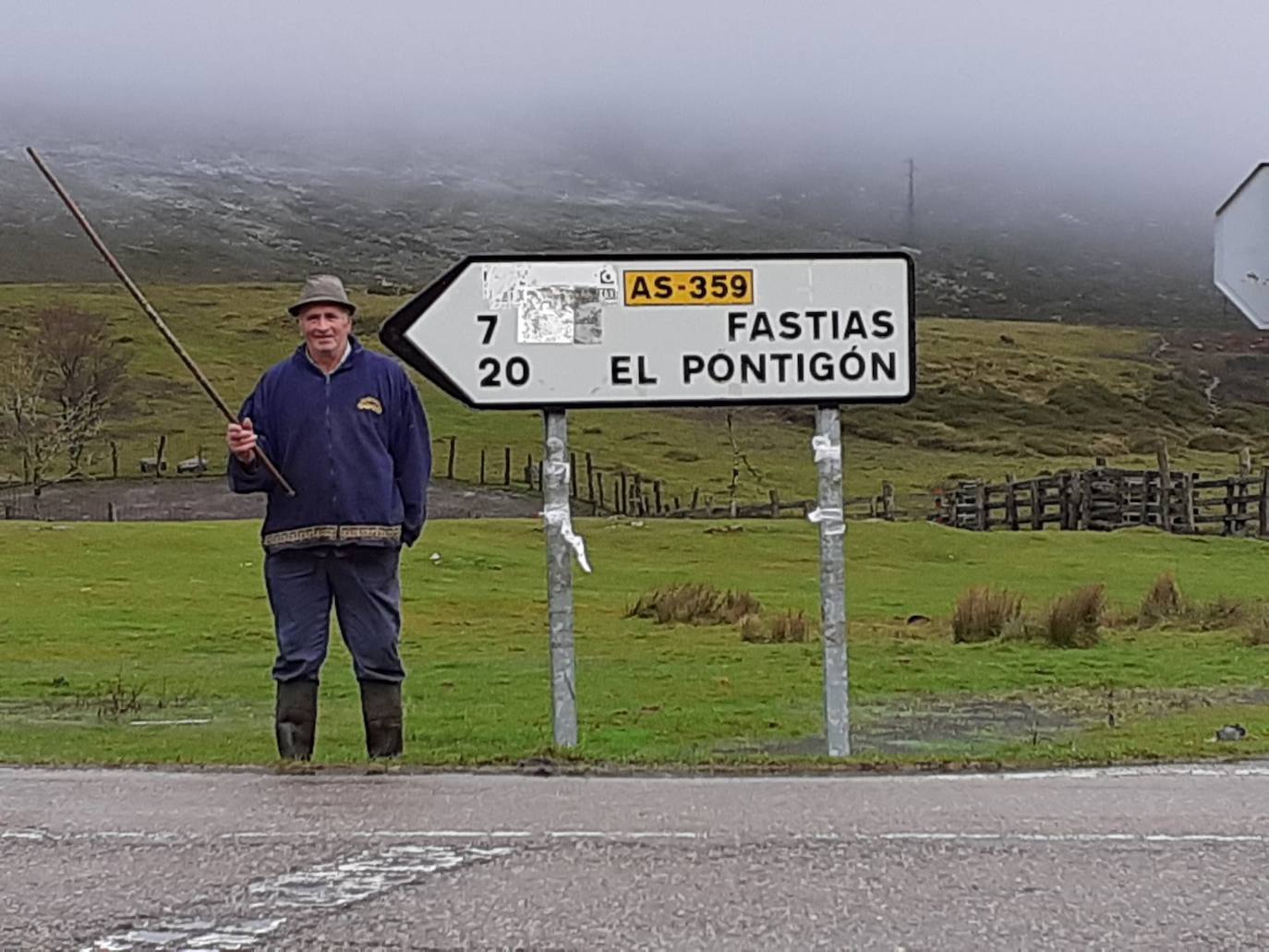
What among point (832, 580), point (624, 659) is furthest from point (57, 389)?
point (832, 580)

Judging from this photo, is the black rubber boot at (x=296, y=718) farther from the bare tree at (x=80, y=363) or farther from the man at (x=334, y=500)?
the bare tree at (x=80, y=363)

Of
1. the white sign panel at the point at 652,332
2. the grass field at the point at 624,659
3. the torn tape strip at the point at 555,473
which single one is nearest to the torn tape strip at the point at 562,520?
the torn tape strip at the point at 555,473

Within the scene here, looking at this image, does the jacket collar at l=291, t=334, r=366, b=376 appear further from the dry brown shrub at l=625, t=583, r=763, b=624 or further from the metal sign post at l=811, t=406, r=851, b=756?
the dry brown shrub at l=625, t=583, r=763, b=624

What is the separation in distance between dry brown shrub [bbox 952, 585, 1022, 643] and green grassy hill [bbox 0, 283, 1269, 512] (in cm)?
3812

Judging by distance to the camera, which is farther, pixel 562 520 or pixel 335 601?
pixel 562 520

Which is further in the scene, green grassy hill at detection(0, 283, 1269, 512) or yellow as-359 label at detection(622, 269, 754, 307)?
green grassy hill at detection(0, 283, 1269, 512)

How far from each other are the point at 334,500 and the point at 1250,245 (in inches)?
240

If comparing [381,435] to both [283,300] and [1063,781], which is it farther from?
[283,300]

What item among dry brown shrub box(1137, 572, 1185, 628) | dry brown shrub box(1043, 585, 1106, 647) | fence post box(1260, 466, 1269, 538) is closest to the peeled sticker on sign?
dry brown shrub box(1043, 585, 1106, 647)

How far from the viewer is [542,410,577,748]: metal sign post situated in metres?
9.91

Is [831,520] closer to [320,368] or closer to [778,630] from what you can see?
[320,368]

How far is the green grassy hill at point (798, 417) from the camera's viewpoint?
262ft

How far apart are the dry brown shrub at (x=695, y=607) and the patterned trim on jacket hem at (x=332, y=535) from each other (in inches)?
612

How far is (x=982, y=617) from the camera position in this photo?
71.1 feet
